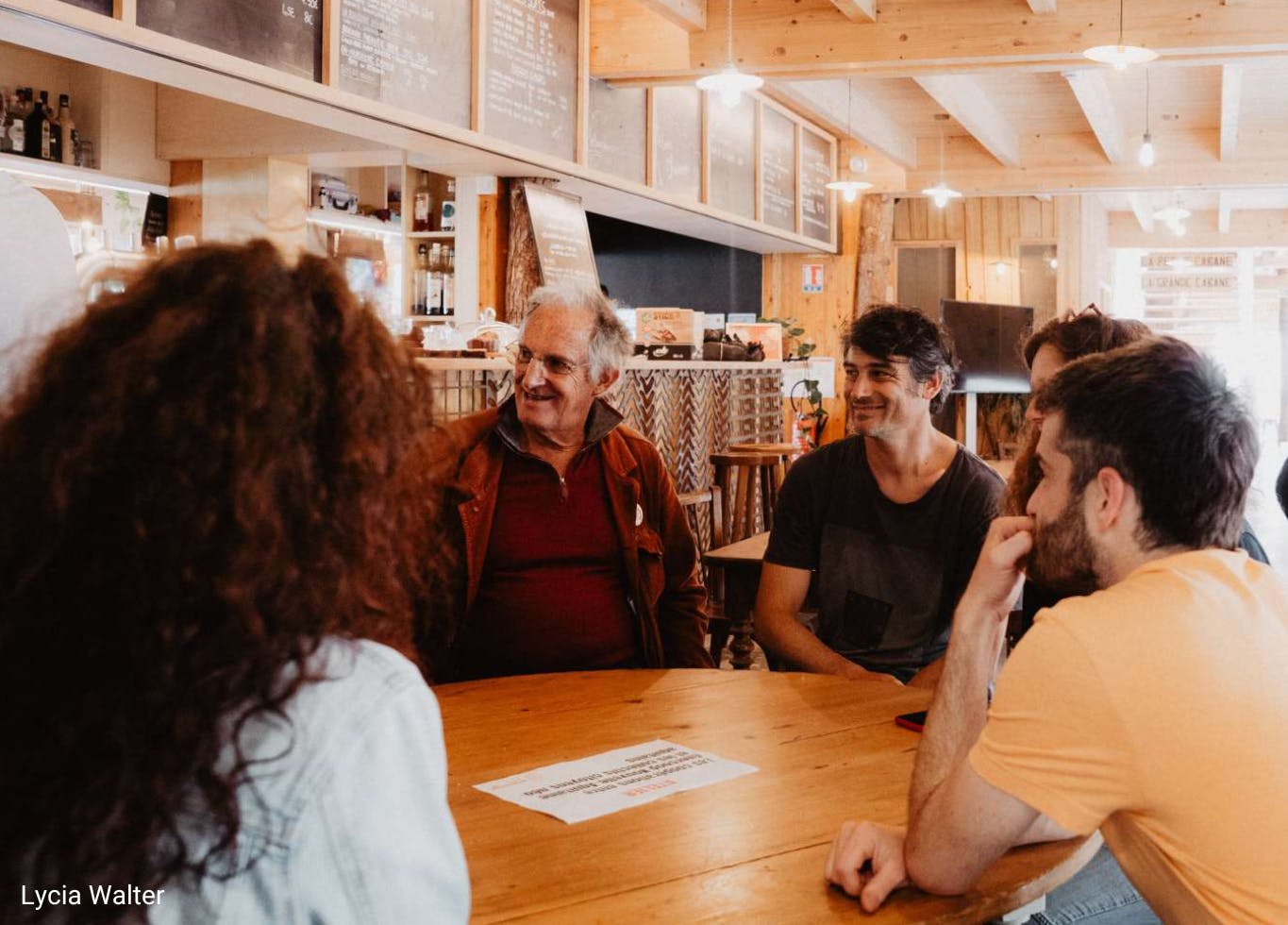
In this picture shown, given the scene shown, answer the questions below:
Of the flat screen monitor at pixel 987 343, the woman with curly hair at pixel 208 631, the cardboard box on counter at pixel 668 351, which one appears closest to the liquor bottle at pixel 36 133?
the cardboard box on counter at pixel 668 351

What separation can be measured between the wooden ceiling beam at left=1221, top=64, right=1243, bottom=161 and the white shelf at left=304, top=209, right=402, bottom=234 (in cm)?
493

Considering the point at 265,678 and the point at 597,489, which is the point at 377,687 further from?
the point at 597,489

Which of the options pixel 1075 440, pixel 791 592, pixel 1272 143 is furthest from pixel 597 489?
pixel 1272 143

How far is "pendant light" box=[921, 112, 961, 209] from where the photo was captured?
944cm

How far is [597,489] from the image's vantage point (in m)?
2.97

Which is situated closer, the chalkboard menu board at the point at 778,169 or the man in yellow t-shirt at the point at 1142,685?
the man in yellow t-shirt at the point at 1142,685

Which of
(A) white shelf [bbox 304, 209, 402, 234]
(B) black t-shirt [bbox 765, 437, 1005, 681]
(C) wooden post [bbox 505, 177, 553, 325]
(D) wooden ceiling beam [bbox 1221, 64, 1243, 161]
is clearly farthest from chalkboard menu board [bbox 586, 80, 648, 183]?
(B) black t-shirt [bbox 765, 437, 1005, 681]

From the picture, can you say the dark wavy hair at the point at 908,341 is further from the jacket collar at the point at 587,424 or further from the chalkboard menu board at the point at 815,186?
the chalkboard menu board at the point at 815,186

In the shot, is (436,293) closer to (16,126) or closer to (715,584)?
(16,126)

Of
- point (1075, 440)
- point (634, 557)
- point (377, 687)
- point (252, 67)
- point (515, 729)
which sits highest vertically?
point (252, 67)

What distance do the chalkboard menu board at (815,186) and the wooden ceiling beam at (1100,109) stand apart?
6.83 feet

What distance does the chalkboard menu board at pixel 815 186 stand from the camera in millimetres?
9836

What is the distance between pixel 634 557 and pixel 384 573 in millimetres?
1951

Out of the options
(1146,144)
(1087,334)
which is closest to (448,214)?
(1146,144)
